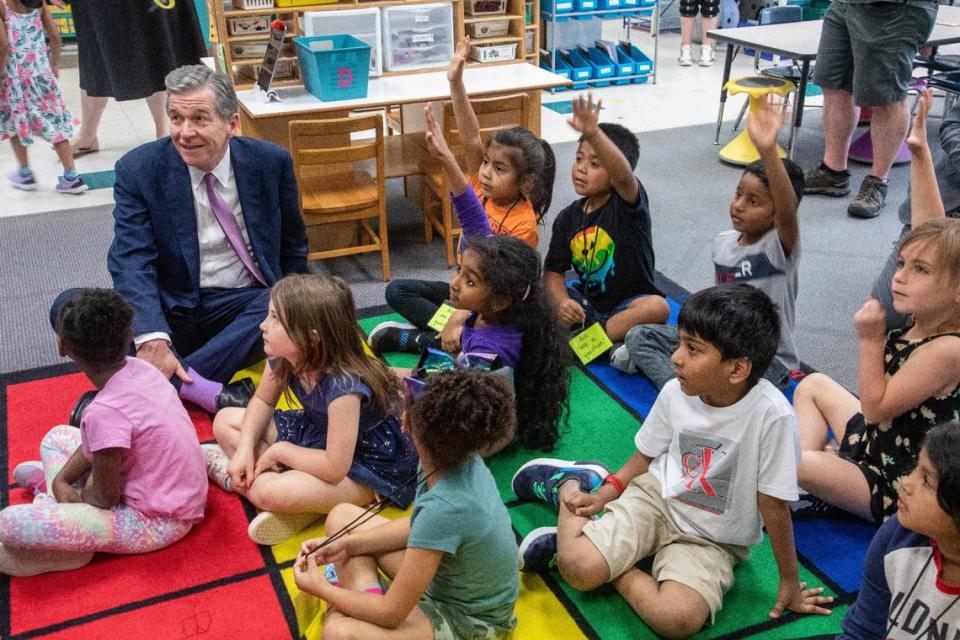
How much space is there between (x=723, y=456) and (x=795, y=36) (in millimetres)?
3929

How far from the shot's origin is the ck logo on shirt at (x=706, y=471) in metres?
1.88

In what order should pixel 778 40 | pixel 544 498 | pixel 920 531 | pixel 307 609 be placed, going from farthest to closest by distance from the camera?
pixel 778 40 → pixel 544 498 → pixel 307 609 → pixel 920 531

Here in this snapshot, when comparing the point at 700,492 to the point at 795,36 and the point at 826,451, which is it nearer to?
the point at 826,451

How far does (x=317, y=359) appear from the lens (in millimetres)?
2113

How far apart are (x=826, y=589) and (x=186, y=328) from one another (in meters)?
2.05

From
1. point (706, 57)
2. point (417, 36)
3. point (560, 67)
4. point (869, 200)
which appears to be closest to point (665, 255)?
point (869, 200)

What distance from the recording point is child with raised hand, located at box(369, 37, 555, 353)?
2.87 meters

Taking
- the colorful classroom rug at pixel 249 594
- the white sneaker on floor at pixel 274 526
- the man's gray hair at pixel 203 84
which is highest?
the man's gray hair at pixel 203 84

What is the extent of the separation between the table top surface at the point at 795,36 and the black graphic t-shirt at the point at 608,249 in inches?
89.6

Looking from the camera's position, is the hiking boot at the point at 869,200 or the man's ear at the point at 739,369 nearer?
the man's ear at the point at 739,369

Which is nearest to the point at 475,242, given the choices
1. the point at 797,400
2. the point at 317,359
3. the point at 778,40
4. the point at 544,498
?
the point at 317,359

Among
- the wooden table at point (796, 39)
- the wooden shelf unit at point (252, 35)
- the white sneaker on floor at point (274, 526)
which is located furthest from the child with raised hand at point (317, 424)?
the wooden table at point (796, 39)

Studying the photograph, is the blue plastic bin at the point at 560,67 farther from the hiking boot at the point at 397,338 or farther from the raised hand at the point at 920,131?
the raised hand at the point at 920,131

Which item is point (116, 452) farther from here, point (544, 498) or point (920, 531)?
point (920, 531)
